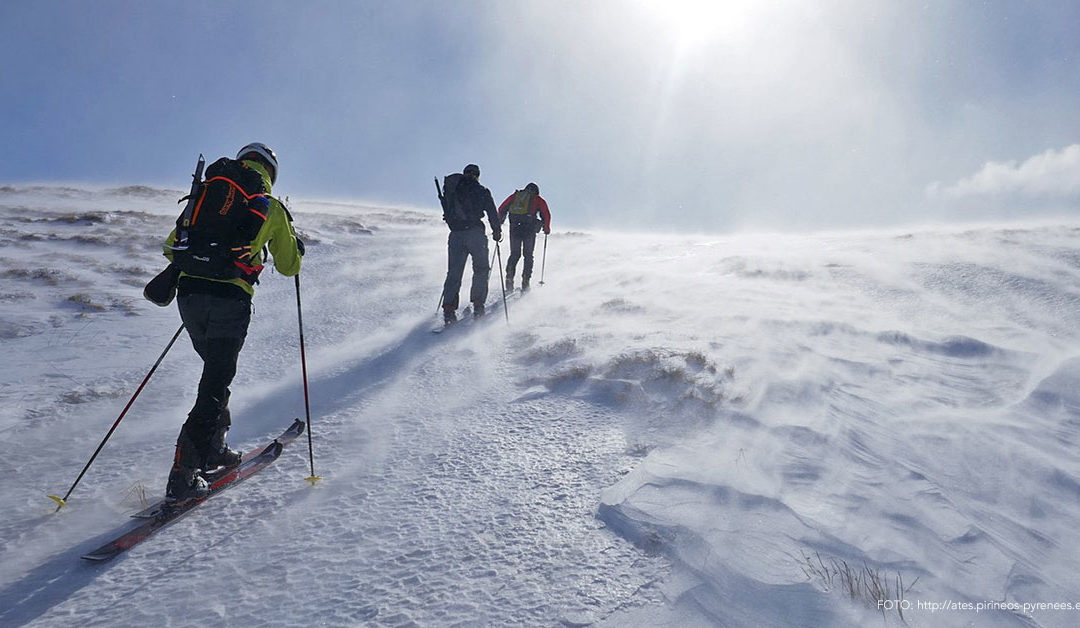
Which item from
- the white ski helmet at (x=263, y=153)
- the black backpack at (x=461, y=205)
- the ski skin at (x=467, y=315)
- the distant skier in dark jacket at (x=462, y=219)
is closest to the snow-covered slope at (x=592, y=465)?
the ski skin at (x=467, y=315)

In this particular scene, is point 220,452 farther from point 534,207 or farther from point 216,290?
point 534,207

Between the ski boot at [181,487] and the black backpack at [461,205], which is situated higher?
the black backpack at [461,205]

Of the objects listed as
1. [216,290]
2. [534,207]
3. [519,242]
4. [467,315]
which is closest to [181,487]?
[216,290]

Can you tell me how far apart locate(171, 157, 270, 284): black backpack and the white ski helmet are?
0.40 m

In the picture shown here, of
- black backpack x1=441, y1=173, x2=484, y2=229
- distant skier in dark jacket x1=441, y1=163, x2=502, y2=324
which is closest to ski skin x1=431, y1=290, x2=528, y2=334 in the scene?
distant skier in dark jacket x1=441, y1=163, x2=502, y2=324

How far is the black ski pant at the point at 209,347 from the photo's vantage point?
14.1 feet

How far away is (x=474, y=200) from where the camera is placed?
33.5ft

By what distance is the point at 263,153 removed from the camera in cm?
475

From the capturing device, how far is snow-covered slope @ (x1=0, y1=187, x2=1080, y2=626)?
3.27 metres

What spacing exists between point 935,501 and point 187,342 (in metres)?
10.5

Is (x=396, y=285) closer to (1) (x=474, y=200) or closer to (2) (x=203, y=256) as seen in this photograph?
(1) (x=474, y=200)

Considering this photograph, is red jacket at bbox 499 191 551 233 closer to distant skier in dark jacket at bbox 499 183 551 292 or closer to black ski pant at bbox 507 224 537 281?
distant skier in dark jacket at bbox 499 183 551 292

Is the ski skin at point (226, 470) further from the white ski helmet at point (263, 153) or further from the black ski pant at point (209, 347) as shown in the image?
the white ski helmet at point (263, 153)

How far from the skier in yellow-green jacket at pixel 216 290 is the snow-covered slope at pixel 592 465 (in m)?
0.52
